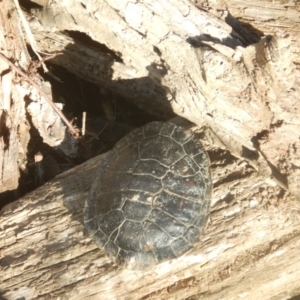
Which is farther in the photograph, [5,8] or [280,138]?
[5,8]

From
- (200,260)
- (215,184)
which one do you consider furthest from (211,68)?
(200,260)

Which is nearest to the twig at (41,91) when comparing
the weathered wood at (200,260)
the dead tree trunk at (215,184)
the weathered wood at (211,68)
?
the dead tree trunk at (215,184)

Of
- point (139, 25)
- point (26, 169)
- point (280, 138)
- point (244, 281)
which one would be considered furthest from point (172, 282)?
point (139, 25)

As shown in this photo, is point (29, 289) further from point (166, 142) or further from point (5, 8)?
point (5, 8)

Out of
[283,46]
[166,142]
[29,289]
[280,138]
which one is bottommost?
[29,289]

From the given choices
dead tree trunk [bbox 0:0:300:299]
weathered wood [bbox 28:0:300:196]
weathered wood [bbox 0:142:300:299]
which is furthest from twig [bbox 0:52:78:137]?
weathered wood [bbox 0:142:300:299]

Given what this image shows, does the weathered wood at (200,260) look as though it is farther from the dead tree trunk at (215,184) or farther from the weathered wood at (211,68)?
the weathered wood at (211,68)
